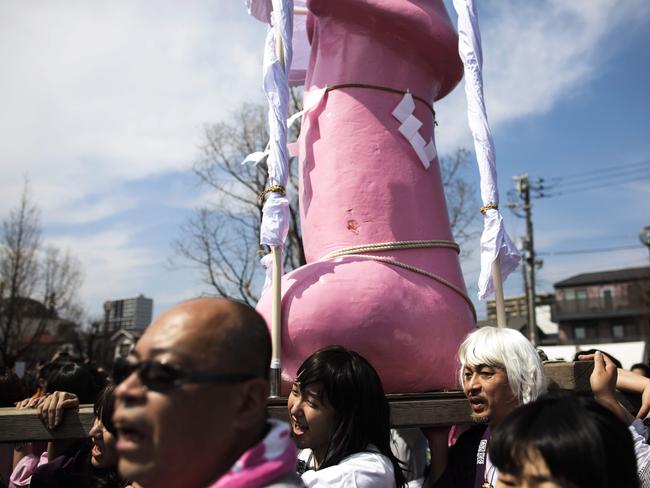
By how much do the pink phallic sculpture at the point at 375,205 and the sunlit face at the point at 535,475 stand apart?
1.39 meters

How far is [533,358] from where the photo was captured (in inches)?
82.8

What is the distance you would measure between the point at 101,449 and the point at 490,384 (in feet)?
4.75

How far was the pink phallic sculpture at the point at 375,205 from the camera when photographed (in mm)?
2668

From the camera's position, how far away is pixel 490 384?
2090mm

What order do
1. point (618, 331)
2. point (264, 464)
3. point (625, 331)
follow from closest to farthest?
point (264, 464) < point (625, 331) < point (618, 331)

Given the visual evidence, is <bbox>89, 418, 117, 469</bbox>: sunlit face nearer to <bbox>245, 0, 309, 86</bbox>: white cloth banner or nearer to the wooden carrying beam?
the wooden carrying beam

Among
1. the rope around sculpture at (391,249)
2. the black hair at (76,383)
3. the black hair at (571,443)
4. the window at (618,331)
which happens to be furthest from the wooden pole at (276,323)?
the window at (618,331)

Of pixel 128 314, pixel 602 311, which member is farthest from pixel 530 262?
pixel 128 314

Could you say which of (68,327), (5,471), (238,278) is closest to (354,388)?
(5,471)

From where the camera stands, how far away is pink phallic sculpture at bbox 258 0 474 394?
8.75 ft

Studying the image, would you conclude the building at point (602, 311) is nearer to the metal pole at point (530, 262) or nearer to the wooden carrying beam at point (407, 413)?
the metal pole at point (530, 262)

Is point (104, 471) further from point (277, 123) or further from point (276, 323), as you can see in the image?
point (277, 123)

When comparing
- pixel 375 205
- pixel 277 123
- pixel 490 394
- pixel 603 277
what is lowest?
pixel 490 394

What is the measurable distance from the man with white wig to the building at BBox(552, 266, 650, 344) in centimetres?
3775
